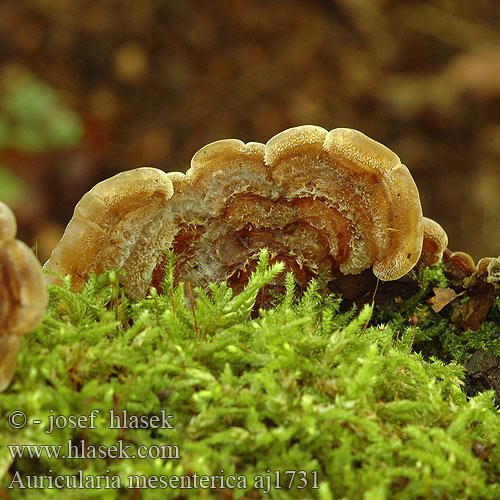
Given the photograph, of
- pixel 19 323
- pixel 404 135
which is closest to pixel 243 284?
pixel 19 323

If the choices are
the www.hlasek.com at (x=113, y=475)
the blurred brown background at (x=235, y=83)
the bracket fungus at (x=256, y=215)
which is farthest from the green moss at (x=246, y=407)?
the blurred brown background at (x=235, y=83)

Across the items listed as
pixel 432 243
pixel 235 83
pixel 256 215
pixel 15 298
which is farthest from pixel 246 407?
pixel 235 83

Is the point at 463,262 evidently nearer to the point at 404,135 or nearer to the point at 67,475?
the point at 67,475

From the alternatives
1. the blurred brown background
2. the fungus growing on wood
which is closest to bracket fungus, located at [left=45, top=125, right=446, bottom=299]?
the fungus growing on wood

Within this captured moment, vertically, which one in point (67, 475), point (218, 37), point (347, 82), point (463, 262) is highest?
point (218, 37)

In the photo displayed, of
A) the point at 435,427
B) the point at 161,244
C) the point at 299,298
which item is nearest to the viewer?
the point at 435,427
